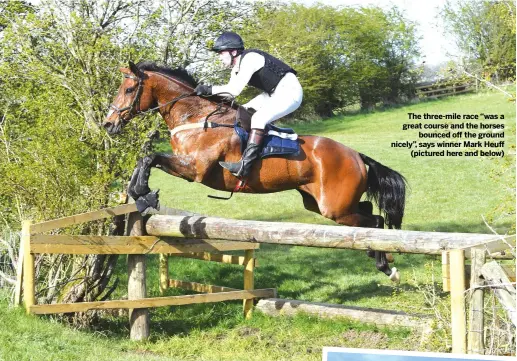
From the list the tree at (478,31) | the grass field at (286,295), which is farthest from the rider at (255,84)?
the tree at (478,31)

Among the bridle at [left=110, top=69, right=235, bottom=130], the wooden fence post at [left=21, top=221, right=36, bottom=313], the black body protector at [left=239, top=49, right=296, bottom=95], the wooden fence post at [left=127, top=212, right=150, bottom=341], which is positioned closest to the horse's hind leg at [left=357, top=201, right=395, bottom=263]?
the black body protector at [left=239, top=49, right=296, bottom=95]

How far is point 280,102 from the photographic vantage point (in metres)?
6.52

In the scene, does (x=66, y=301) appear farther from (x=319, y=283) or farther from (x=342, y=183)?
(x=319, y=283)

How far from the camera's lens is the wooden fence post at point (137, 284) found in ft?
23.7

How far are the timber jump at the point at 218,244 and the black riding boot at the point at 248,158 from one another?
1.63ft

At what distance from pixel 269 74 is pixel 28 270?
2.87m

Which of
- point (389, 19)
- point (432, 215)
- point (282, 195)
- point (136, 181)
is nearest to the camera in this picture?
point (136, 181)

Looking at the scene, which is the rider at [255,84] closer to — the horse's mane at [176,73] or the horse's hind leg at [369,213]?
the horse's mane at [176,73]

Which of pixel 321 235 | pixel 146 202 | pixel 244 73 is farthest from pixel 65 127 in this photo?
pixel 321 235

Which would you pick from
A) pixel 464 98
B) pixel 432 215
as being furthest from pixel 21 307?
pixel 464 98

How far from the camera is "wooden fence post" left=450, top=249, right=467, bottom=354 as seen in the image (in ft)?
15.5

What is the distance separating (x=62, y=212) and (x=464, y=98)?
27.9m

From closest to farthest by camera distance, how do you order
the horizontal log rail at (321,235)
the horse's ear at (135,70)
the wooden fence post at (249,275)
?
the horizontal log rail at (321,235), the horse's ear at (135,70), the wooden fence post at (249,275)

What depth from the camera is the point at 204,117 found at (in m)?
6.77
